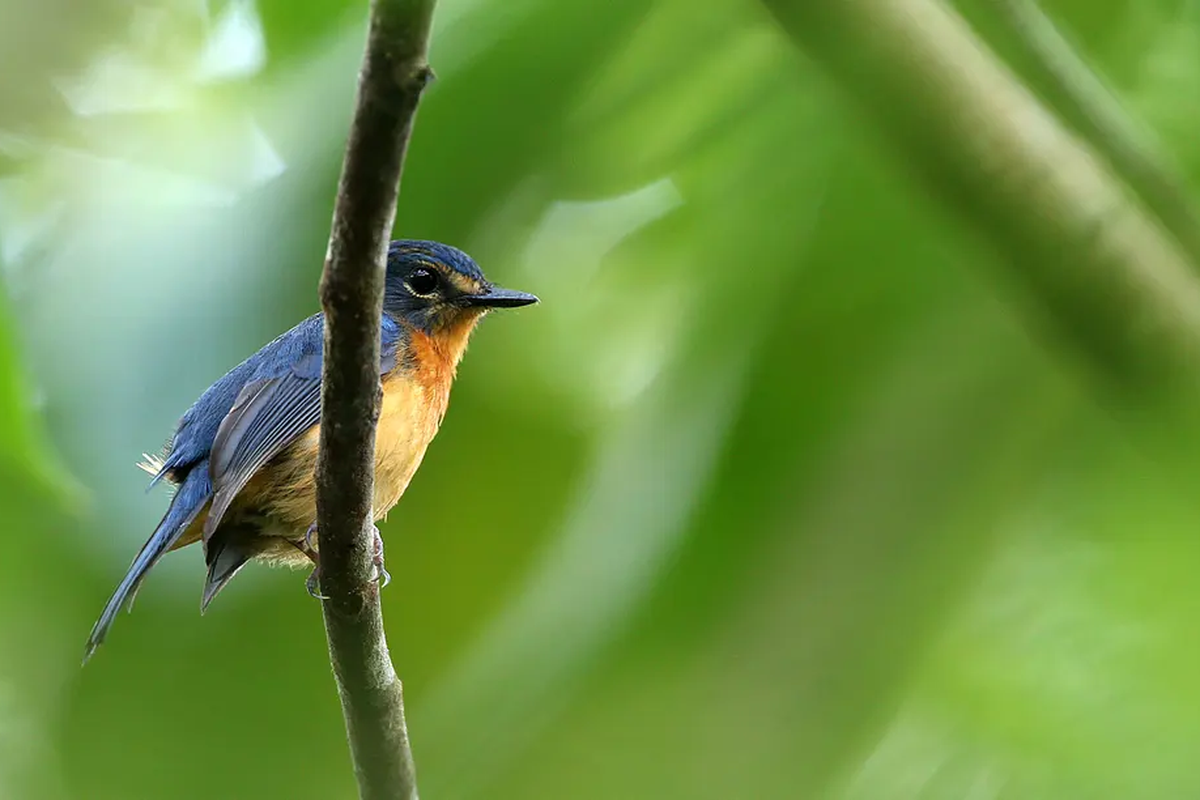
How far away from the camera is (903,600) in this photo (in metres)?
0.92

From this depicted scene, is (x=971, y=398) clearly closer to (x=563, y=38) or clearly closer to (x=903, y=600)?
(x=903, y=600)

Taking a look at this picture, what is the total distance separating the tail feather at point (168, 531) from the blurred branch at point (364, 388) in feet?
1.30

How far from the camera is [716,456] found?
40.7 inches

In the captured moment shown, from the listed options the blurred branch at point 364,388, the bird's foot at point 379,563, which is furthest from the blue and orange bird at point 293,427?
the blurred branch at point 364,388

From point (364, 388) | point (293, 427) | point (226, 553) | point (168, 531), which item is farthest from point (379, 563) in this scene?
point (293, 427)

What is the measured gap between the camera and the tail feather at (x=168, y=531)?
2423 millimetres

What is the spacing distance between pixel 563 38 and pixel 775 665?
0.49 meters

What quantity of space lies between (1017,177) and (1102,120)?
0.15 ft

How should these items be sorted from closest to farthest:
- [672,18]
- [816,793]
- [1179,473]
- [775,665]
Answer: [1179,473] → [816,793] → [672,18] → [775,665]

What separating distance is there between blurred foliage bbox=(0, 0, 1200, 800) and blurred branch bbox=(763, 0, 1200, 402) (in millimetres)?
32

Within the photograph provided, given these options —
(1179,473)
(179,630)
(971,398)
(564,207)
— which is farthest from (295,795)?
(1179,473)

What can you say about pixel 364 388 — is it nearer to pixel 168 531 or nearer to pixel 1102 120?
pixel 1102 120

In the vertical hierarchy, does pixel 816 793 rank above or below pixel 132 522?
below

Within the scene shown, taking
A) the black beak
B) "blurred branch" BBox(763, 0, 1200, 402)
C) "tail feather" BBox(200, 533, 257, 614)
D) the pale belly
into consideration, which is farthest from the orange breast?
"blurred branch" BBox(763, 0, 1200, 402)
